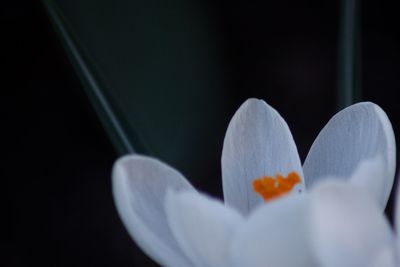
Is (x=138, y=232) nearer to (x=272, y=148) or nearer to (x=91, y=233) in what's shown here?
(x=272, y=148)

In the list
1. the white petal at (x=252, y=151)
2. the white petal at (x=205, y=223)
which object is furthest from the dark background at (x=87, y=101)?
the white petal at (x=205, y=223)

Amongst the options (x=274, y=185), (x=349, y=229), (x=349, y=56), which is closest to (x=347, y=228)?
(x=349, y=229)

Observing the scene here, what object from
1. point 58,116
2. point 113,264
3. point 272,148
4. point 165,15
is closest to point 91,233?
point 113,264

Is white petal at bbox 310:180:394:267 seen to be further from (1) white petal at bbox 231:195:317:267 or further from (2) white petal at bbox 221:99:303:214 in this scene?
(2) white petal at bbox 221:99:303:214

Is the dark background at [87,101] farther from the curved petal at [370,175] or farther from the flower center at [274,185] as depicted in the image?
the curved petal at [370,175]

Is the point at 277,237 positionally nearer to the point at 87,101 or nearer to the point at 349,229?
the point at 349,229

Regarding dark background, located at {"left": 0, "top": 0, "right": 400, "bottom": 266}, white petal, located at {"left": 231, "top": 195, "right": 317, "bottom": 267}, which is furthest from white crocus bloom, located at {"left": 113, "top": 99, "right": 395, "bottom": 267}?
dark background, located at {"left": 0, "top": 0, "right": 400, "bottom": 266}

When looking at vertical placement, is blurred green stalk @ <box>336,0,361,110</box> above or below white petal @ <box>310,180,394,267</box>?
above
